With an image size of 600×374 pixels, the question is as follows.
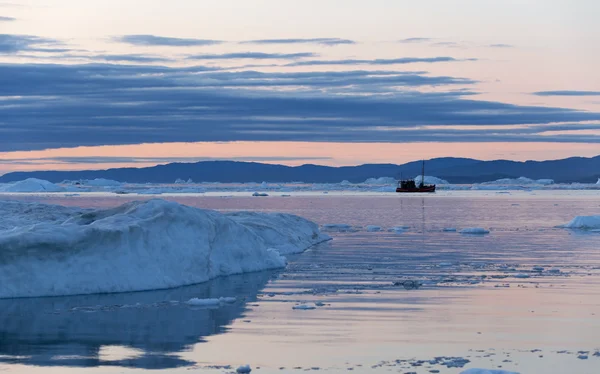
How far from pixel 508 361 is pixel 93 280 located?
8.62 meters

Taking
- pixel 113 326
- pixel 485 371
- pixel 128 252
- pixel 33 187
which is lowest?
pixel 33 187

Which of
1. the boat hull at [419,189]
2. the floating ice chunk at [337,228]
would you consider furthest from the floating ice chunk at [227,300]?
the boat hull at [419,189]

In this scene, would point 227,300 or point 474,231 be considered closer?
point 227,300

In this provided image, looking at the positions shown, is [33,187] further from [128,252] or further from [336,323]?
[336,323]

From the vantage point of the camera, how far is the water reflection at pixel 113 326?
1056 cm

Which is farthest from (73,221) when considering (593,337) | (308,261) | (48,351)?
(593,337)

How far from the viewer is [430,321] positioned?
12.8 m

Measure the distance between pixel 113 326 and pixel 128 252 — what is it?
4.42 meters

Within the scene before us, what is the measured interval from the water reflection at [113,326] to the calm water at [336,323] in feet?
0.06

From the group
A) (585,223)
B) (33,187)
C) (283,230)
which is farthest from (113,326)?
(33,187)

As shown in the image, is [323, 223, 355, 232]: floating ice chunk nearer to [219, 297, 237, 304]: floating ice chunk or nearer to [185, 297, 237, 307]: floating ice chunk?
[219, 297, 237, 304]: floating ice chunk

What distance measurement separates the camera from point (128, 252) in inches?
670

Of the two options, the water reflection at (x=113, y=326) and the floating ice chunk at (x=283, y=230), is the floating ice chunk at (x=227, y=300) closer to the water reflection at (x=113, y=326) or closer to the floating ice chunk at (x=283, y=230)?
the water reflection at (x=113, y=326)

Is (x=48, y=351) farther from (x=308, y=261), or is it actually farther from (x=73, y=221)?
(x=308, y=261)
